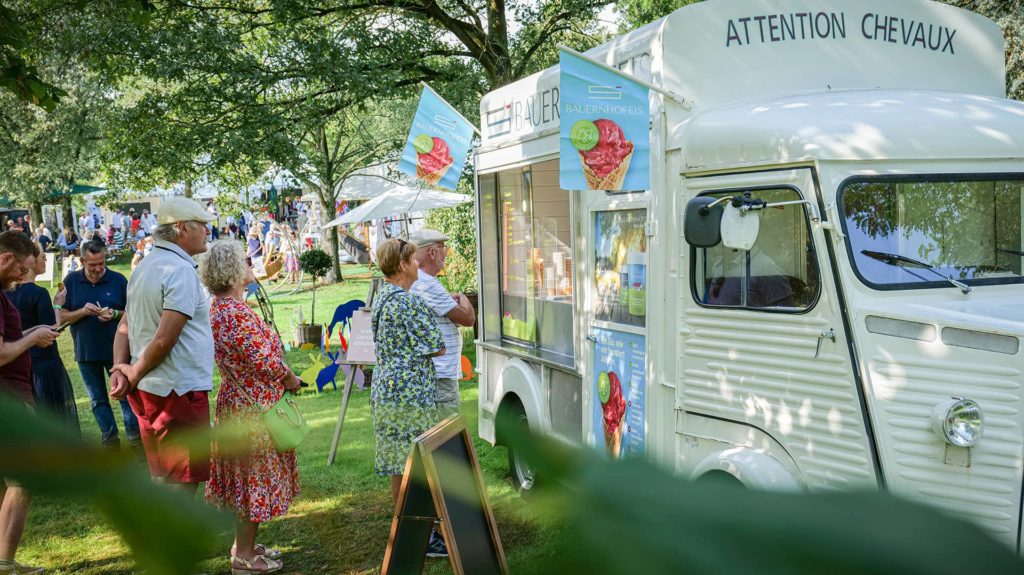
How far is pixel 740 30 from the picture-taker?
4.91m

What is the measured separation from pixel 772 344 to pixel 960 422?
0.94 meters

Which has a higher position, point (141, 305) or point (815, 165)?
point (815, 165)

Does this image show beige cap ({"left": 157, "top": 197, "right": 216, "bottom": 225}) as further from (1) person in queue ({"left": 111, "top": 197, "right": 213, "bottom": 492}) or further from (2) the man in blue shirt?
(2) the man in blue shirt

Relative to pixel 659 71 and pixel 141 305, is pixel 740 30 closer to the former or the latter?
pixel 659 71

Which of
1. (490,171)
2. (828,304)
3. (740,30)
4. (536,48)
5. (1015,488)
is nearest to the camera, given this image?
(1015,488)

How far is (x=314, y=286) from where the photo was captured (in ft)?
53.7

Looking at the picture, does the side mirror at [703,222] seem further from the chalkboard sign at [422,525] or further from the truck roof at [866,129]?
the chalkboard sign at [422,525]

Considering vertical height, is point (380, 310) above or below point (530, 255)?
below

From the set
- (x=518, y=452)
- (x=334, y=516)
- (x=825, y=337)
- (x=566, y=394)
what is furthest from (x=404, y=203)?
(x=518, y=452)

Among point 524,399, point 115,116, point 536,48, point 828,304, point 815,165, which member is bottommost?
point 524,399

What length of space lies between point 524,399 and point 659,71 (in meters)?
2.54

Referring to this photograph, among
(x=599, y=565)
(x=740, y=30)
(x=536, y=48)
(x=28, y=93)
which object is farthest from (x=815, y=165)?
(x=536, y=48)

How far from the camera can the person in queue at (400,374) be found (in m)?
5.61

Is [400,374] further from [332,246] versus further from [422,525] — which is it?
[332,246]
